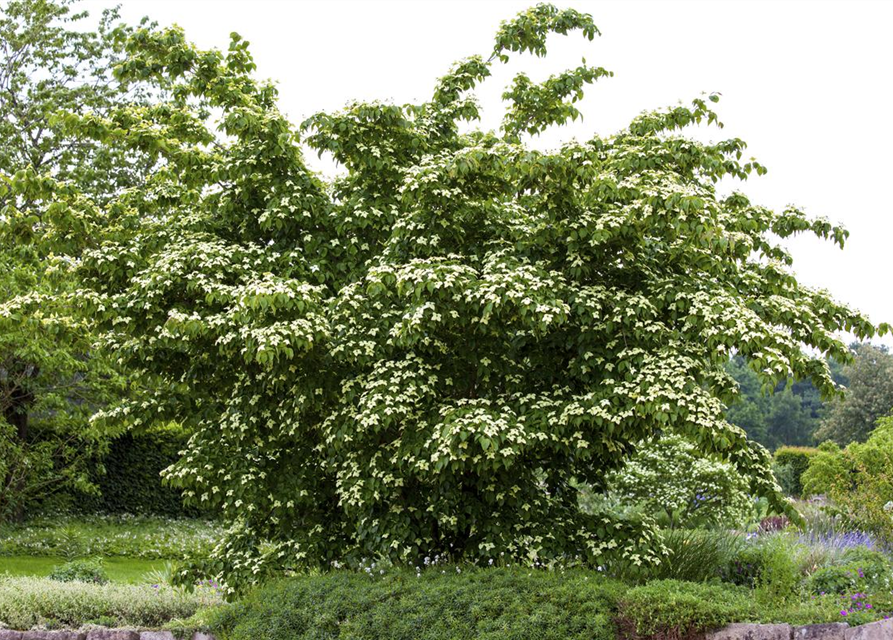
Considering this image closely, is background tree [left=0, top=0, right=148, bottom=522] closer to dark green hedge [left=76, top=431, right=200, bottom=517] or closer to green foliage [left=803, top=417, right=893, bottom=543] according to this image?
dark green hedge [left=76, top=431, right=200, bottom=517]

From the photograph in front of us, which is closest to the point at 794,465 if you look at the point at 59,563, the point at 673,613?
the point at 59,563

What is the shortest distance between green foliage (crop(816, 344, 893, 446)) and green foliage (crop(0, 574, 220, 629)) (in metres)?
37.4

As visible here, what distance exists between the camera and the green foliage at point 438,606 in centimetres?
717

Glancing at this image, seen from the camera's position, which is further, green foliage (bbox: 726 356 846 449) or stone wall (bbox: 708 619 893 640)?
green foliage (bbox: 726 356 846 449)

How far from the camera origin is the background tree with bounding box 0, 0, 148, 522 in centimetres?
963

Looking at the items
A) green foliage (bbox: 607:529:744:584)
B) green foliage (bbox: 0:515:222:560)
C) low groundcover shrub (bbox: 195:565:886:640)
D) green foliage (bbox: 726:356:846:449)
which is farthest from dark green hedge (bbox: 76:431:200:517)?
green foliage (bbox: 726:356:846:449)

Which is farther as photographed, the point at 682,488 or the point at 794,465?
the point at 794,465

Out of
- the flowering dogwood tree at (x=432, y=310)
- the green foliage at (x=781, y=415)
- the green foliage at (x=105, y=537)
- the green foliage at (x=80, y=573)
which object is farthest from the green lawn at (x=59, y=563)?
the green foliage at (x=781, y=415)

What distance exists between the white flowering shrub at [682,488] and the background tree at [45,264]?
870 cm

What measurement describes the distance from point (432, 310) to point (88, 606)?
5668 mm

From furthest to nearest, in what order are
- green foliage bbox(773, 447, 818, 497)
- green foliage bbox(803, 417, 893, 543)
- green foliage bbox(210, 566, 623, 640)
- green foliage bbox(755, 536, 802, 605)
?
1. green foliage bbox(773, 447, 818, 497)
2. green foliage bbox(803, 417, 893, 543)
3. green foliage bbox(755, 536, 802, 605)
4. green foliage bbox(210, 566, 623, 640)

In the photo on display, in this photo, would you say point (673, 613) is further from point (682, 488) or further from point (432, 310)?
point (682, 488)

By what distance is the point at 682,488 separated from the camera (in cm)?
1432

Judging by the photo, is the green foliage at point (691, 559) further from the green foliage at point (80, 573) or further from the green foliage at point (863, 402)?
the green foliage at point (863, 402)
